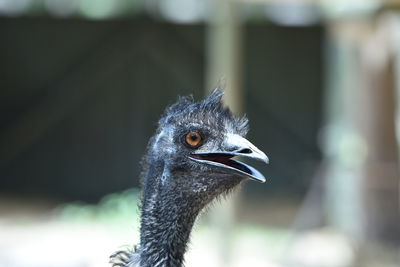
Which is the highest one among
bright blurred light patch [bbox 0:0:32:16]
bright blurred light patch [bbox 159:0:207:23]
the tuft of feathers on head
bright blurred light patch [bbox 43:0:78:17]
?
bright blurred light patch [bbox 159:0:207:23]

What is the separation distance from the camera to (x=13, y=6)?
12125 mm

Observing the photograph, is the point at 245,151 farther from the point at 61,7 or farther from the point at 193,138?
the point at 61,7

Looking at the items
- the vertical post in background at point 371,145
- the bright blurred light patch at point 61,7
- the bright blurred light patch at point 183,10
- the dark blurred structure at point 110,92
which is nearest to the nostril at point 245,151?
the vertical post in background at point 371,145

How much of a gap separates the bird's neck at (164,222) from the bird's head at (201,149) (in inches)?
1.7

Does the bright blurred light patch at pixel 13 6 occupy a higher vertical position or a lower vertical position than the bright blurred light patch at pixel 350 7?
higher

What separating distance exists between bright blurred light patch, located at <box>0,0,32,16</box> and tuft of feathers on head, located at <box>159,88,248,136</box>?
922cm

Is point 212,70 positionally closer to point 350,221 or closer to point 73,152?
point 350,221

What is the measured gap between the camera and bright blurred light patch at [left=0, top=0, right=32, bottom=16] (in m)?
11.9

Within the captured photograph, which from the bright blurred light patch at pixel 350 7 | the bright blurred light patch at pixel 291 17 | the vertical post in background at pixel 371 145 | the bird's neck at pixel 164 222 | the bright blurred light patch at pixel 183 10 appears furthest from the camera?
the bright blurred light patch at pixel 291 17

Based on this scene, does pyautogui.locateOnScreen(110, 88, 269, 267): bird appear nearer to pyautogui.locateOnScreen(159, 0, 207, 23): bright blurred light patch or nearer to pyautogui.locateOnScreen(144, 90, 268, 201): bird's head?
pyautogui.locateOnScreen(144, 90, 268, 201): bird's head

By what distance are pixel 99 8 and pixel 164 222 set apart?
9626 millimetres

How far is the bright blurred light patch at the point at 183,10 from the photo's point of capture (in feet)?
39.5

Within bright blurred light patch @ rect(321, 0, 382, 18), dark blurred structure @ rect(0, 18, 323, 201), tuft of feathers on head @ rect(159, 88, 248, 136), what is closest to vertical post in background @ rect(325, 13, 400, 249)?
bright blurred light patch @ rect(321, 0, 382, 18)

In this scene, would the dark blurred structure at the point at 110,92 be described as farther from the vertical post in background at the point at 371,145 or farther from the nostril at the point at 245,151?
the nostril at the point at 245,151
